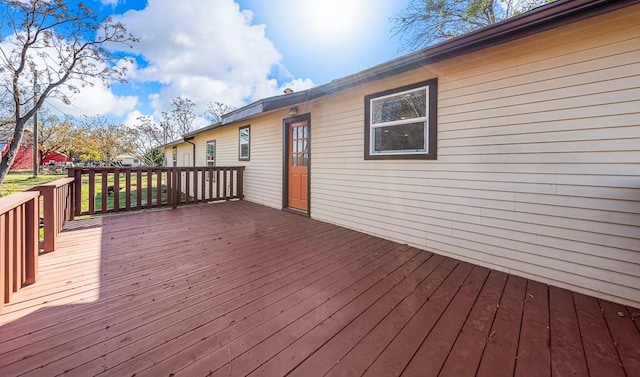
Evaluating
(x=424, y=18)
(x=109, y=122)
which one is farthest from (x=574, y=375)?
(x=109, y=122)

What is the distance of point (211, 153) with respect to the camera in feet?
33.7

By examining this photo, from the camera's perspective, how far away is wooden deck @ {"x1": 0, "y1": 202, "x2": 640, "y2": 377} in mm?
1398

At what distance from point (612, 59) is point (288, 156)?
509cm

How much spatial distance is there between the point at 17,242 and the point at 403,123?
4.27 meters

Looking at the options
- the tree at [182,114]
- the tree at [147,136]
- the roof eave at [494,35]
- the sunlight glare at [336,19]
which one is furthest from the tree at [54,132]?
the roof eave at [494,35]

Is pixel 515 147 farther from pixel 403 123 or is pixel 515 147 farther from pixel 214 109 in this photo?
pixel 214 109

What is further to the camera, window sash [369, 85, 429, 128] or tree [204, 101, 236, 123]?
tree [204, 101, 236, 123]

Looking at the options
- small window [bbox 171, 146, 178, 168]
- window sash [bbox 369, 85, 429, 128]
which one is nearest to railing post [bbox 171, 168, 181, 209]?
window sash [bbox 369, 85, 429, 128]

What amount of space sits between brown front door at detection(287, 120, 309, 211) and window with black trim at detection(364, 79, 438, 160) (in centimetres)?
172

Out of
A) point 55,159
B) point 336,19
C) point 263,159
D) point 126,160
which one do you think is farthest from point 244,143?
point 55,159

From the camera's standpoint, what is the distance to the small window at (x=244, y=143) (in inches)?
296

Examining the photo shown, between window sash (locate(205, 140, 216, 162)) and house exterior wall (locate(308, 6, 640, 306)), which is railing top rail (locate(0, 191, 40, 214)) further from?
window sash (locate(205, 140, 216, 162))

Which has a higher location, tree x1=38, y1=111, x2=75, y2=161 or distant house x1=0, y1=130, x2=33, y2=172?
tree x1=38, y1=111, x2=75, y2=161

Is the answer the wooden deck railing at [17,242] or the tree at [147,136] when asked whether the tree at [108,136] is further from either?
the wooden deck railing at [17,242]
